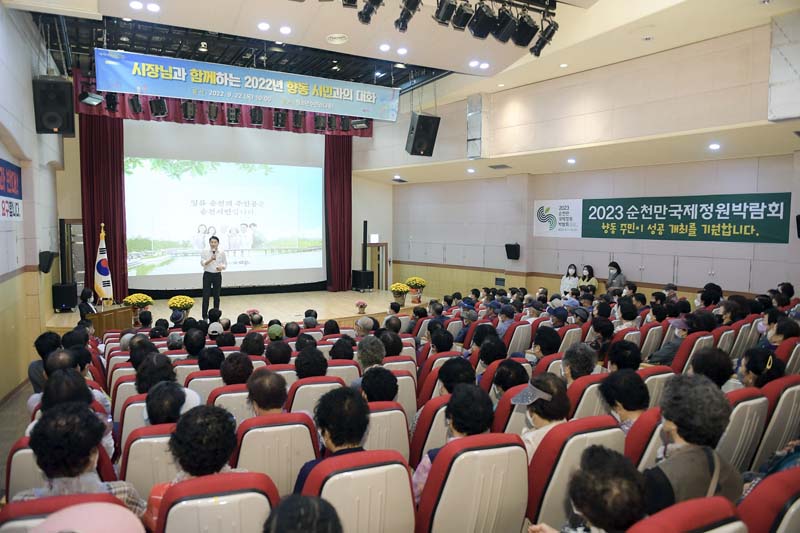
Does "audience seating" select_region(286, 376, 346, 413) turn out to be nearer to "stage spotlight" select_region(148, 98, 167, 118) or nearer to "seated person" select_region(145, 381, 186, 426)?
"seated person" select_region(145, 381, 186, 426)

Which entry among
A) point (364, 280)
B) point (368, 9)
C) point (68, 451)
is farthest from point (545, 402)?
point (364, 280)

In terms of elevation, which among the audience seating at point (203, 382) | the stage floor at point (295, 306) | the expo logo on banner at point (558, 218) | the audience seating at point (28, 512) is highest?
the expo logo on banner at point (558, 218)

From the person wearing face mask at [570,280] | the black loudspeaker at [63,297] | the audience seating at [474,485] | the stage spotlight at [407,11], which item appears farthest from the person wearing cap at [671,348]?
the black loudspeaker at [63,297]

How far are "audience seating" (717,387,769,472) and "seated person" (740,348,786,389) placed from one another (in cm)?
64

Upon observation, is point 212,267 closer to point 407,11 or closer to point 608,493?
point 407,11

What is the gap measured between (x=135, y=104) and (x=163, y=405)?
9.24 meters

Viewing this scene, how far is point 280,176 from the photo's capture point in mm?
13219

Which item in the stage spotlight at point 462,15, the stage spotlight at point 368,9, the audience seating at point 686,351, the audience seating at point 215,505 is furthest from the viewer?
the stage spotlight at point 462,15

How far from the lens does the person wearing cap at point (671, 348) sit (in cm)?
454

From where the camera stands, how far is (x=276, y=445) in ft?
7.39

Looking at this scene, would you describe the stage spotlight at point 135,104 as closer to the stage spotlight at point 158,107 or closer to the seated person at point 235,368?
the stage spotlight at point 158,107

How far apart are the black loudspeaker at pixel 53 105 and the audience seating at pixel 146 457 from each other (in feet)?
23.3

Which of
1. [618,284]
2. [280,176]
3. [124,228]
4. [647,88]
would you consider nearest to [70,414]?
[647,88]

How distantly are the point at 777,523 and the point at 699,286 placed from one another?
Result: 362 inches
